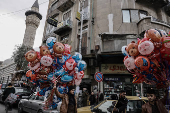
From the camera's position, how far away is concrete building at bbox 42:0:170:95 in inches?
447

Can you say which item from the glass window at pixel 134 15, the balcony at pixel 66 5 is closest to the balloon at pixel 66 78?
the glass window at pixel 134 15

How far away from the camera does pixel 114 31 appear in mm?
12008

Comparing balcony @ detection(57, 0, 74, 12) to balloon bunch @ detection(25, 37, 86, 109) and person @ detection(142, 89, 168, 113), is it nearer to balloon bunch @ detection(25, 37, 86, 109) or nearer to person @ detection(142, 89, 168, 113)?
balloon bunch @ detection(25, 37, 86, 109)

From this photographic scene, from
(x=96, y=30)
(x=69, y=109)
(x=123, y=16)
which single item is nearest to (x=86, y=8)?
(x=96, y=30)

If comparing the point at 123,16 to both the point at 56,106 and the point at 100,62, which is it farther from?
the point at 56,106

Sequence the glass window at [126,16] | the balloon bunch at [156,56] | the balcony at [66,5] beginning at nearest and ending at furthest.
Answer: the balloon bunch at [156,56] < the glass window at [126,16] < the balcony at [66,5]

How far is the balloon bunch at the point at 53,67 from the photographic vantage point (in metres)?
4.44

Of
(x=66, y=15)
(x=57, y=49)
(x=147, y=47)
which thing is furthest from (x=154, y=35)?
(x=66, y=15)

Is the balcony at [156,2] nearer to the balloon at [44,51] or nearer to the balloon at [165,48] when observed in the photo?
the balloon at [165,48]

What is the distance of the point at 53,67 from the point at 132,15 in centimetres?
1100

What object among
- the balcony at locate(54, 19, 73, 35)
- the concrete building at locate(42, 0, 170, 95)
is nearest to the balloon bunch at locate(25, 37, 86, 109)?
the concrete building at locate(42, 0, 170, 95)

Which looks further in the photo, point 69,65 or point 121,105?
point 69,65

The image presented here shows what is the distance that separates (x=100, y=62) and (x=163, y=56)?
9292 mm

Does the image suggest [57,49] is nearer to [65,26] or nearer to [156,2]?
[65,26]
